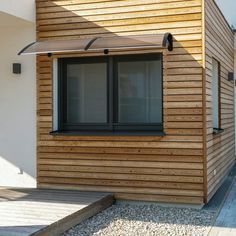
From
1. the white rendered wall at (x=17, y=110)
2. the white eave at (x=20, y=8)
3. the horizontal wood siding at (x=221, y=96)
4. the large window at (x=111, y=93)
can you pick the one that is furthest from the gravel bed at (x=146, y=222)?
the white eave at (x=20, y=8)

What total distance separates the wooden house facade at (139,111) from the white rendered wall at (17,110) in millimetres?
192

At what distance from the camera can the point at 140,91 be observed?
7.71 metres

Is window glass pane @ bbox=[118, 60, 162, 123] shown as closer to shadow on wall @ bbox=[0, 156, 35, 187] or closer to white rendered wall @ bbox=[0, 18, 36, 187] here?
white rendered wall @ bbox=[0, 18, 36, 187]

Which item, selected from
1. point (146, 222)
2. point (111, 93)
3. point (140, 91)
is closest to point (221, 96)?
point (140, 91)

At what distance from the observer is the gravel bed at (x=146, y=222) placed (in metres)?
5.93

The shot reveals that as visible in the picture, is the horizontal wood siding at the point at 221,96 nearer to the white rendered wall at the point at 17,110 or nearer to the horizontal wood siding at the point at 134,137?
the horizontal wood siding at the point at 134,137

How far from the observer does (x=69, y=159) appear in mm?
7879

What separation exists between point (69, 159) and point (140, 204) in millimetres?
1487

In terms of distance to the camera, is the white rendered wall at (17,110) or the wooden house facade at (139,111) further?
the white rendered wall at (17,110)

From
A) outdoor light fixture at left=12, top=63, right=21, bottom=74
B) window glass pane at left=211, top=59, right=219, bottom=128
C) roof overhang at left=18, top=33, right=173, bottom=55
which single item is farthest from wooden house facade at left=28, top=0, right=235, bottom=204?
window glass pane at left=211, top=59, right=219, bottom=128

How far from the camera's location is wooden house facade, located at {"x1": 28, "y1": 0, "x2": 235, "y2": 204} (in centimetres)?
718

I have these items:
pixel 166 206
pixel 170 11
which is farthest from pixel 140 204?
pixel 170 11

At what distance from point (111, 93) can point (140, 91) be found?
0.50 meters

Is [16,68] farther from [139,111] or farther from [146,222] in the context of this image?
[146,222]
